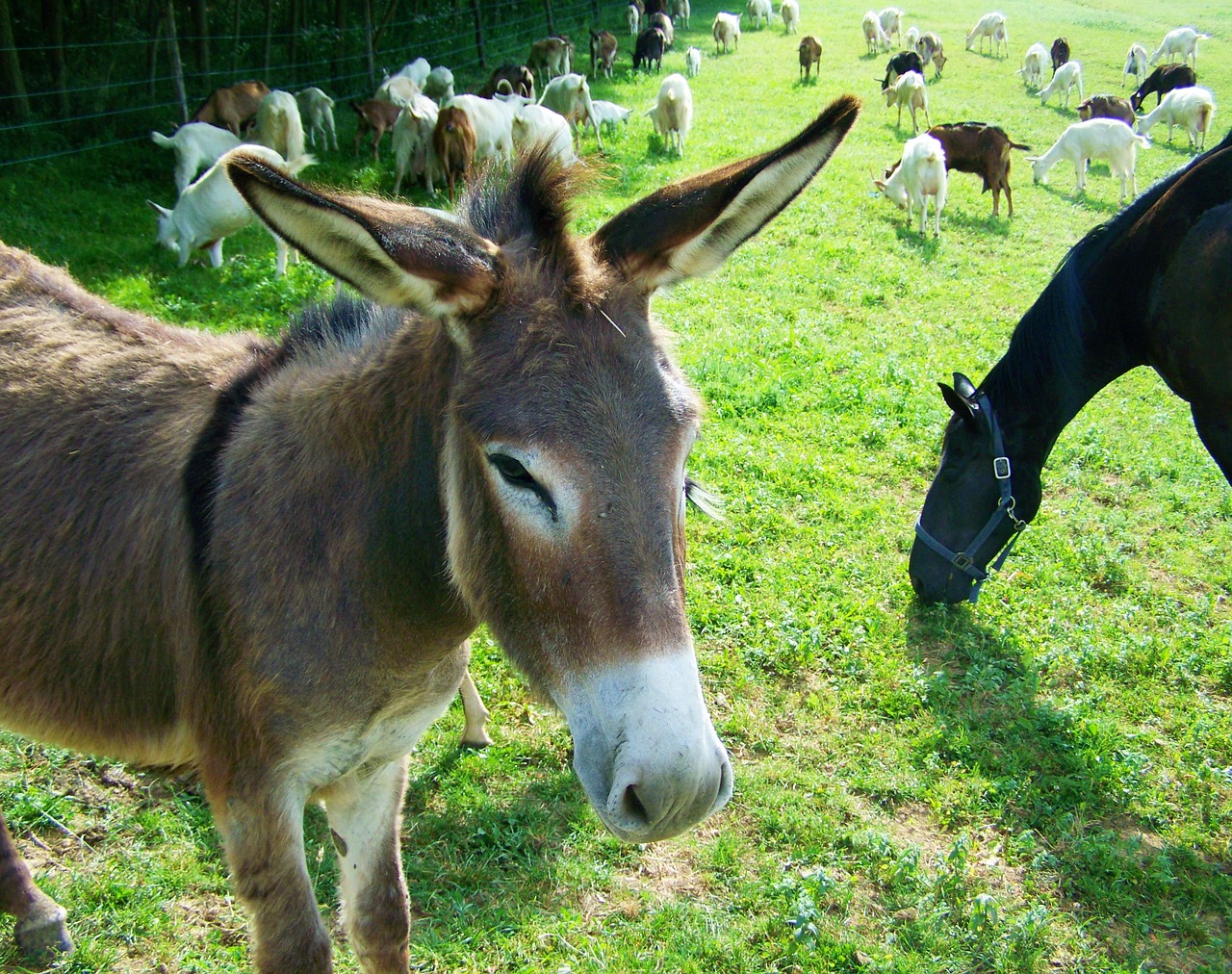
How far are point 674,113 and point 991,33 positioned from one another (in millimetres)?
21019

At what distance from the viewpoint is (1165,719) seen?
177 inches

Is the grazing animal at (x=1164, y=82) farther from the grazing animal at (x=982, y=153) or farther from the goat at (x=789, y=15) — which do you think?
the goat at (x=789, y=15)

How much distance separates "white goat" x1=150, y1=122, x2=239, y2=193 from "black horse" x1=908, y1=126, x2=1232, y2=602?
33.9 feet

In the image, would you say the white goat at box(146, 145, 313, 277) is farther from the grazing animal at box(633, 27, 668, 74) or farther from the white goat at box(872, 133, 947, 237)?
the grazing animal at box(633, 27, 668, 74)

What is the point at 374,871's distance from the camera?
8.99 feet

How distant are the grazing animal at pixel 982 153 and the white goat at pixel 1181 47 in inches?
690

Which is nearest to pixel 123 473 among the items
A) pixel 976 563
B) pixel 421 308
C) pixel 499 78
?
pixel 421 308

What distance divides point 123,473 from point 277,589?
66 centimetres

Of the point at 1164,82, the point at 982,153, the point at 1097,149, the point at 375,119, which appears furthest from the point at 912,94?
the point at 375,119

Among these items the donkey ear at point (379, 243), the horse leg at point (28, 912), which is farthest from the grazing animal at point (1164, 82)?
the horse leg at point (28, 912)

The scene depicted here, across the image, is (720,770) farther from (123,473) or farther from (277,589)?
(123,473)

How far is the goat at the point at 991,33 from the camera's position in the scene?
29.8 m

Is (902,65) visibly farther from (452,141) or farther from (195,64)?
(195,64)

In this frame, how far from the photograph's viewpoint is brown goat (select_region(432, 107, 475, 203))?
12.3 meters
